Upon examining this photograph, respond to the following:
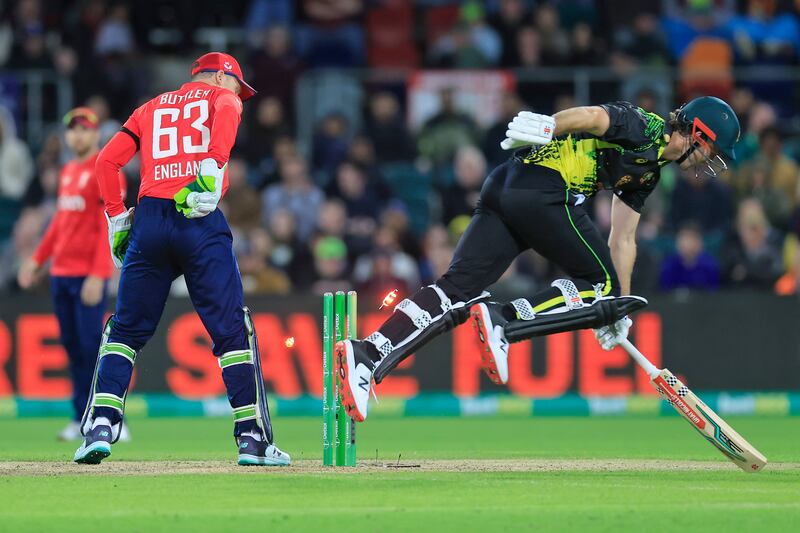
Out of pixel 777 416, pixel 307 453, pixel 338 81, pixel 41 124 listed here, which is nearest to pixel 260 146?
pixel 338 81

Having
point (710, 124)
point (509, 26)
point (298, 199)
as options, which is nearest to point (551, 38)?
point (509, 26)

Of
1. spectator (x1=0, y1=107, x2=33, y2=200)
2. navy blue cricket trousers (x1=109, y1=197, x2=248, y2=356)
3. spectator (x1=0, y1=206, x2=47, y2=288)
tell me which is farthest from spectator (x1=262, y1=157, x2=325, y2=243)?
navy blue cricket trousers (x1=109, y1=197, x2=248, y2=356)

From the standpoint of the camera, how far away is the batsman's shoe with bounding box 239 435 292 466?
912 cm

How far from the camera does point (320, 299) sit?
640 inches

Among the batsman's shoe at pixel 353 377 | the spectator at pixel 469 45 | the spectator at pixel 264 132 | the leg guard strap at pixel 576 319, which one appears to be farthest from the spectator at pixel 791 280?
the batsman's shoe at pixel 353 377

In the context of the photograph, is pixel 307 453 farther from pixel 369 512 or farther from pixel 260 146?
pixel 260 146

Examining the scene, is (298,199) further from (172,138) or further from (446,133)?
(172,138)

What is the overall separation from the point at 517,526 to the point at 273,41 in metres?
13.4

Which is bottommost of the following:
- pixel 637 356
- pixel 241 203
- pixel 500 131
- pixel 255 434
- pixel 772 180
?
pixel 255 434

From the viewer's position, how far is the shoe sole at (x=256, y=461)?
359 inches

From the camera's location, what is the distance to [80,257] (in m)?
12.3

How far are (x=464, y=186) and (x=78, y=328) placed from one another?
6.88 meters

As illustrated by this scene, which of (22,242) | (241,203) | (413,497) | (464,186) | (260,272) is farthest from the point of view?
(464,186)

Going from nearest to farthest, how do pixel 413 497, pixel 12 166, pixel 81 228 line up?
pixel 413 497 < pixel 81 228 < pixel 12 166
